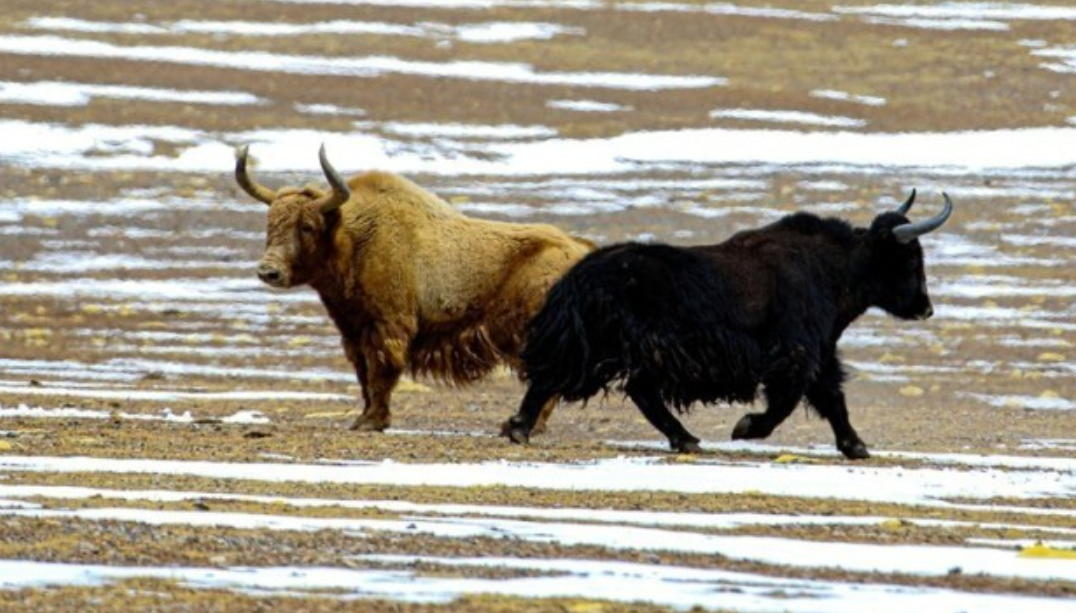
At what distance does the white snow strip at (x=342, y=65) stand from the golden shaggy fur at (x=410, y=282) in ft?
80.6

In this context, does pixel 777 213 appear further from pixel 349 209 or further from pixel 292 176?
pixel 349 209

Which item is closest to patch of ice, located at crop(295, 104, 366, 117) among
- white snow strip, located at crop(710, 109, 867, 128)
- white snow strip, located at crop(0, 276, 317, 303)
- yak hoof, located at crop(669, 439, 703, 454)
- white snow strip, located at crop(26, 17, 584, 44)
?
white snow strip, located at crop(710, 109, 867, 128)

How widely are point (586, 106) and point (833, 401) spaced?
24.6 m

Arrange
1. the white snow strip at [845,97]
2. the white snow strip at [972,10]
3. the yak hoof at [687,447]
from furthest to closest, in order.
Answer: the white snow strip at [972,10]
the white snow strip at [845,97]
the yak hoof at [687,447]

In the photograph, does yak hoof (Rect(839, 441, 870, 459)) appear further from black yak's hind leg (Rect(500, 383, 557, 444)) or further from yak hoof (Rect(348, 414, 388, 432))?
yak hoof (Rect(348, 414, 388, 432))

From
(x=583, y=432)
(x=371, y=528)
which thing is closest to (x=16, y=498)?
(x=371, y=528)

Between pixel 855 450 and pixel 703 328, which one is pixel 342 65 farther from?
pixel 703 328

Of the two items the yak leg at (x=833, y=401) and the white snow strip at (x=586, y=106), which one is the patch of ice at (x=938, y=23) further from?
the yak leg at (x=833, y=401)

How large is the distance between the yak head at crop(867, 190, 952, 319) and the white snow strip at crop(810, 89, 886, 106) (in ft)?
79.4

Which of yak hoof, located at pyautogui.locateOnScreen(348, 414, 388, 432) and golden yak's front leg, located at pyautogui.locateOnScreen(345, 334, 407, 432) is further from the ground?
golden yak's front leg, located at pyautogui.locateOnScreen(345, 334, 407, 432)

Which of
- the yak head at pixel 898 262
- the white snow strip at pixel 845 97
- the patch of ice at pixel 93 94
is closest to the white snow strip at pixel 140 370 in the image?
the yak head at pixel 898 262

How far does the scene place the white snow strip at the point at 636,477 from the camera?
1225 centimetres

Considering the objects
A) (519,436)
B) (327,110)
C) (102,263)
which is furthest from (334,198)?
(327,110)

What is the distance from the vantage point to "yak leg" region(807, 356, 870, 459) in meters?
15.1
